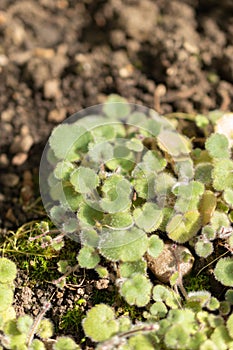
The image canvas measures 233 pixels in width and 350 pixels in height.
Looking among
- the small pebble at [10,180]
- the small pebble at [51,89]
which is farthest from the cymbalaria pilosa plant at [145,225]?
the small pebble at [51,89]

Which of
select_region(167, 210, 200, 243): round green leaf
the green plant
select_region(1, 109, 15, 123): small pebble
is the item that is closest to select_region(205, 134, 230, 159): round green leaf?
select_region(167, 210, 200, 243): round green leaf

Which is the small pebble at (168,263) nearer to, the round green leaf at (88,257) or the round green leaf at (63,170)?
the round green leaf at (88,257)

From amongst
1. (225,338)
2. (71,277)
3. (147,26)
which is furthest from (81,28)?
(225,338)

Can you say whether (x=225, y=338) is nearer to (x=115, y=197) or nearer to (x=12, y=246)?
(x=115, y=197)

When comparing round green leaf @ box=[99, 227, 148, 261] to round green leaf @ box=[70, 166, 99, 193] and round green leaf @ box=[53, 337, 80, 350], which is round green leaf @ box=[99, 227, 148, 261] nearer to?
round green leaf @ box=[70, 166, 99, 193]

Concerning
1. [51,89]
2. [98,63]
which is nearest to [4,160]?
[51,89]

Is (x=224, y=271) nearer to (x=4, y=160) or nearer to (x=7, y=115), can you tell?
(x=4, y=160)
